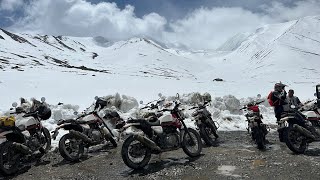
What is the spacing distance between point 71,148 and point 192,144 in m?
2.99

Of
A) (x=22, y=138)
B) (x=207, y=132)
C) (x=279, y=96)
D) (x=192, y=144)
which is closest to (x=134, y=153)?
(x=192, y=144)

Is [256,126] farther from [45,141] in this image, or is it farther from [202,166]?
[45,141]

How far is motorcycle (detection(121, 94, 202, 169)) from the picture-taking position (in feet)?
27.7

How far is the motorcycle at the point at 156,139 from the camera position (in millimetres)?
8438

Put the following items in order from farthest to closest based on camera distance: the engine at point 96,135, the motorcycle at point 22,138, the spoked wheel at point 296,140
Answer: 1. the engine at point 96,135
2. the spoked wheel at point 296,140
3. the motorcycle at point 22,138

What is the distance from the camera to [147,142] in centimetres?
852

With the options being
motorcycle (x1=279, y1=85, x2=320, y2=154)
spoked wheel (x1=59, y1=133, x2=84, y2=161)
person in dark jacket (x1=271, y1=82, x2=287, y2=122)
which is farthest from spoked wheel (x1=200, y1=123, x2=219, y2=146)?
spoked wheel (x1=59, y1=133, x2=84, y2=161)

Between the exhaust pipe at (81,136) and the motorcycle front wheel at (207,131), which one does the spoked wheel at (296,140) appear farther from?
the exhaust pipe at (81,136)

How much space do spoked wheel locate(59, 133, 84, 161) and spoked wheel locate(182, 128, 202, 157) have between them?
265 cm

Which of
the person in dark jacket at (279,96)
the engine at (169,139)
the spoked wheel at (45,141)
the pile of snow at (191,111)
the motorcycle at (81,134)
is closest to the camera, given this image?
the engine at (169,139)

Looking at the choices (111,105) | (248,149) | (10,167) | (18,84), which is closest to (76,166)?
(10,167)

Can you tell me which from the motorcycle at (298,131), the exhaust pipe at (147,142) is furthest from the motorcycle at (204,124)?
the exhaust pipe at (147,142)

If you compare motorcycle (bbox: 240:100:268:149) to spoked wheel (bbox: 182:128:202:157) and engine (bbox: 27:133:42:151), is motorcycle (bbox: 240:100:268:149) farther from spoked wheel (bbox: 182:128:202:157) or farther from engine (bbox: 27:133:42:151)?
engine (bbox: 27:133:42:151)

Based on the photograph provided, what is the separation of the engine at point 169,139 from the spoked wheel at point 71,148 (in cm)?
226
